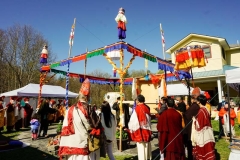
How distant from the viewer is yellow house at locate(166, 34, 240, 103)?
60.1ft

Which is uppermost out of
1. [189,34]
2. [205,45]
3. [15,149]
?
[189,34]

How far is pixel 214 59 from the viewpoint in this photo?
63.3ft

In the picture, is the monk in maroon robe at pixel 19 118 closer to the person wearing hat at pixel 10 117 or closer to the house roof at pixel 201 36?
the person wearing hat at pixel 10 117

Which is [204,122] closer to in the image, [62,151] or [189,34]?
[62,151]

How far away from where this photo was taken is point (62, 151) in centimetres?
342

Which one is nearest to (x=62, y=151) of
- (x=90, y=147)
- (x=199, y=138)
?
(x=90, y=147)

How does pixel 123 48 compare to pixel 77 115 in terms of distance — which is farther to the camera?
pixel 123 48

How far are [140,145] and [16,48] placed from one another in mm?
28541

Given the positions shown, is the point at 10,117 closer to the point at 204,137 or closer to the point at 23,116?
the point at 23,116

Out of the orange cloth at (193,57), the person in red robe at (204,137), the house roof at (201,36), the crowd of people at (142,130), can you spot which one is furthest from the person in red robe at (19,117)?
the house roof at (201,36)

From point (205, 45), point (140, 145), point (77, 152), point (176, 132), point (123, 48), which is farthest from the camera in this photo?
point (205, 45)

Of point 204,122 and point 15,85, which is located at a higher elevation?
point 15,85

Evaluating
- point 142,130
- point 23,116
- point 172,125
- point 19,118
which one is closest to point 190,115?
point 172,125

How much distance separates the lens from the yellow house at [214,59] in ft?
60.1
